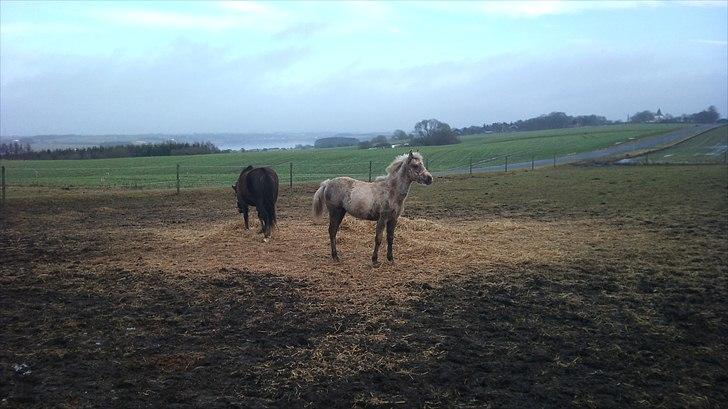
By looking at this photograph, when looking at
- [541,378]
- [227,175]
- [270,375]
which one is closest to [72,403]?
[270,375]

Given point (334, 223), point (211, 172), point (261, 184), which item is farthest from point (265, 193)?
point (211, 172)

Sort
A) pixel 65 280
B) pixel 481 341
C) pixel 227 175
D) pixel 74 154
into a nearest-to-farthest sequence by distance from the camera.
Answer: pixel 481 341
pixel 65 280
pixel 227 175
pixel 74 154

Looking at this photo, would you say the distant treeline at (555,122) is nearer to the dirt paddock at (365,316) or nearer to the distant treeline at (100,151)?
the distant treeline at (100,151)

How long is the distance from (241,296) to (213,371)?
2.25 m

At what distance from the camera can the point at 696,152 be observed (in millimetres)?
44625

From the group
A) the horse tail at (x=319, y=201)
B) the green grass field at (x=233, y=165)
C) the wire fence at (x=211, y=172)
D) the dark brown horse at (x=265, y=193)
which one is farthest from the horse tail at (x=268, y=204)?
the green grass field at (x=233, y=165)

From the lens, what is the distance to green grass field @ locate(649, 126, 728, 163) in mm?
37719

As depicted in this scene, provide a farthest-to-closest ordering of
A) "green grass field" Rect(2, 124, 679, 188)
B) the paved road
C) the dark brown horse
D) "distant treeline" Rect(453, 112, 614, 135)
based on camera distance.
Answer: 1. "distant treeline" Rect(453, 112, 614, 135)
2. the paved road
3. "green grass field" Rect(2, 124, 679, 188)
4. the dark brown horse

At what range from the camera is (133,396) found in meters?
4.46

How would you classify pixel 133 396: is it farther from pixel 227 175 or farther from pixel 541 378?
pixel 227 175

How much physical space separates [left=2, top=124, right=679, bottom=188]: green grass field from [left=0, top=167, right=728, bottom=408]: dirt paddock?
1553 centimetres

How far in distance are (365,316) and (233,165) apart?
27596 mm

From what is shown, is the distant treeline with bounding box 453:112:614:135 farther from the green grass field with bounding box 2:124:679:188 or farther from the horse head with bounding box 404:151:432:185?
the horse head with bounding box 404:151:432:185

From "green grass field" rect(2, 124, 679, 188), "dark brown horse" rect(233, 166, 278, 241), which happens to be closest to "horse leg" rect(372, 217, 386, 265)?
"dark brown horse" rect(233, 166, 278, 241)
